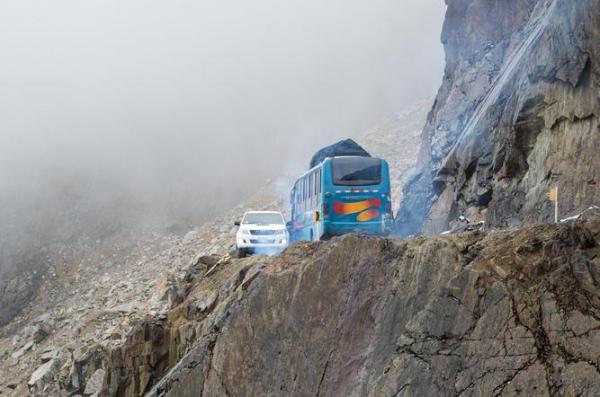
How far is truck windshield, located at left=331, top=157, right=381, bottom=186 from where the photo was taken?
53.3ft

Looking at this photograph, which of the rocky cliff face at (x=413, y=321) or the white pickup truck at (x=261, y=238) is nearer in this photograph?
the rocky cliff face at (x=413, y=321)

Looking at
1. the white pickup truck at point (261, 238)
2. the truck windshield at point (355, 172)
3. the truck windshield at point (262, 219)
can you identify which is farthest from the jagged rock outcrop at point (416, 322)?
the truck windshield at point (262, 219)

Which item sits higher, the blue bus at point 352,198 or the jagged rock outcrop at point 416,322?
the jagged rock outcrop at point 416,322

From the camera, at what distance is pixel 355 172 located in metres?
16.3

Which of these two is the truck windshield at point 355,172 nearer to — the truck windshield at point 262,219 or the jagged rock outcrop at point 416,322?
the truck windshield at point 262,219

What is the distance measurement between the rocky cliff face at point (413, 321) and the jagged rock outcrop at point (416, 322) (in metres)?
0.01

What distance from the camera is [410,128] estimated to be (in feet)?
170

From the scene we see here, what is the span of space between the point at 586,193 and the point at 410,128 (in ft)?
131

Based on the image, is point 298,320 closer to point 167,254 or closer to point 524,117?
point 524,117

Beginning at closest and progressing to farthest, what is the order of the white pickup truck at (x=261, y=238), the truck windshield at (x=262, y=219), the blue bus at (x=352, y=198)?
1. the blue bus at (x=352, y=198)
2. the white pickup truck at (x=261, y=238)
3. the truck windshield at (x=262, y=219)

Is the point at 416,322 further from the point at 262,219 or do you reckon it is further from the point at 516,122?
the point at 262,219

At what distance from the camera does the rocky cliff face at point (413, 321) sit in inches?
253

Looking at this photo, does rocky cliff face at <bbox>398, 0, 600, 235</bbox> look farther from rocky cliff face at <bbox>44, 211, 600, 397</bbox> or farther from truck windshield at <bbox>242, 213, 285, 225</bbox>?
rocky cliff face at <bbox>44, 211, 600, 397</bbox>

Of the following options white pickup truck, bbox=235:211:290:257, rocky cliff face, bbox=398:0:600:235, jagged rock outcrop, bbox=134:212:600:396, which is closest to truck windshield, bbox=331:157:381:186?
white pickup truck, bbox=235:211:290:257
